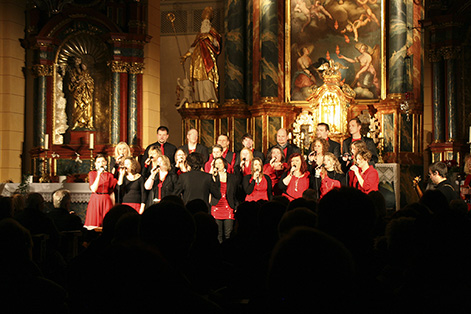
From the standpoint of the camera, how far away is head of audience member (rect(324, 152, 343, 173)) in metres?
9.02

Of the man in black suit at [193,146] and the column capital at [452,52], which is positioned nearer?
the man in black suit at [193,146]

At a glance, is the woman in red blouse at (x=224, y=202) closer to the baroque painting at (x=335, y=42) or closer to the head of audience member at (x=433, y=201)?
the head of audience member at (x=433, y=201)

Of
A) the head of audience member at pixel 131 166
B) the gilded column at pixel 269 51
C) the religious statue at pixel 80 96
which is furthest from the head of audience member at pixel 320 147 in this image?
the religious statue at pixel 80 96

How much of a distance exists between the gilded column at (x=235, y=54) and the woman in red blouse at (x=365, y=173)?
18.8 feet

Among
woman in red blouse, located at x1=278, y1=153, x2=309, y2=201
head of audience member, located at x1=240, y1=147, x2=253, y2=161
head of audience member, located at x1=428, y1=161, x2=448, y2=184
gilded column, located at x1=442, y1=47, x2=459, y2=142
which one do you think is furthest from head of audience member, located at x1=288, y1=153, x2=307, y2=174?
gilded column, located at x1=442, y1=47, x2=459, y2=142

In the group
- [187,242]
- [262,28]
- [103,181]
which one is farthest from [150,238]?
[262,28]

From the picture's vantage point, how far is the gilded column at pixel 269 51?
1382cm

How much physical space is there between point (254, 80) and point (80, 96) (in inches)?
184

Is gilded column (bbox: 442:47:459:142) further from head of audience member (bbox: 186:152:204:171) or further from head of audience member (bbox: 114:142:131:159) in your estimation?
head of audience member (bbox: 114:142:131:159)

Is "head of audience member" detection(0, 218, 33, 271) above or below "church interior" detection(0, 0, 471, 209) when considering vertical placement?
below

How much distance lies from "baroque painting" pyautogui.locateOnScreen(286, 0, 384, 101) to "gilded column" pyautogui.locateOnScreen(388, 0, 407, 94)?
40cm

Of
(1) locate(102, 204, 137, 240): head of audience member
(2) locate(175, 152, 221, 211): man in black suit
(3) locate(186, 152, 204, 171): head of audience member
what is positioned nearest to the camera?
(1) locate(102, 204, 137, 240): head of audience member

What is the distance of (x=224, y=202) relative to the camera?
8.53 metres

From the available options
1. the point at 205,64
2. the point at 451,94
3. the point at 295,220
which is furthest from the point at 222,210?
the point at 451,94
